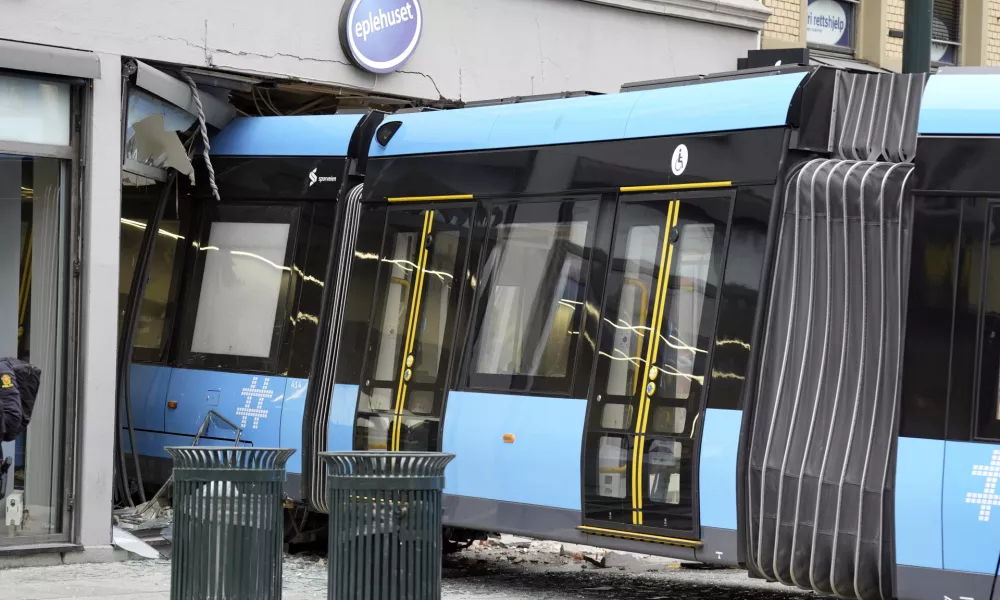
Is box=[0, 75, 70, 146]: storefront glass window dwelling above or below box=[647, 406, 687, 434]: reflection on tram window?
above

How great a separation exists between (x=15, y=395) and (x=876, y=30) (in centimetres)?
1356

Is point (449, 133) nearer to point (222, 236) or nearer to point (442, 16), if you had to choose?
point (222, 236)

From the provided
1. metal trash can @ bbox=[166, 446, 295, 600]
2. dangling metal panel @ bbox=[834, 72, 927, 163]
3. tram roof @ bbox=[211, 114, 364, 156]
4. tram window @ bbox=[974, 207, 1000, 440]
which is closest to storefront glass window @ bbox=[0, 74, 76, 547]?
tram roof @ bbox=[211, 114, 364, 156]

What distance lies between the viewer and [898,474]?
822cm

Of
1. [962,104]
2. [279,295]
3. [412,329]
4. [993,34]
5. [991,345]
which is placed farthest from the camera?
[993,34]

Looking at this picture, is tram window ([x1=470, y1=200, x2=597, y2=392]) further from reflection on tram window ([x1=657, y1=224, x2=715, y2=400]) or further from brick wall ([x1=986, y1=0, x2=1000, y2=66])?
brick wall ([x1=986, y1=0, x2=1000, y2=66])

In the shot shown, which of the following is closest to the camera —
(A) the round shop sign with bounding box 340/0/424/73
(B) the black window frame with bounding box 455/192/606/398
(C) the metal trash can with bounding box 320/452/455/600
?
(C) the metal trash can with bounding box 320/452/455/600

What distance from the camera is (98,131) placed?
1167 centimetres

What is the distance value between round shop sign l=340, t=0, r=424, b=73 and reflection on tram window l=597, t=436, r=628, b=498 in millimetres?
5672

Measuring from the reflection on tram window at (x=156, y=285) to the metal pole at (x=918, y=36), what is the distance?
19.6ft

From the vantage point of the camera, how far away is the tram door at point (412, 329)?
35.5 ft

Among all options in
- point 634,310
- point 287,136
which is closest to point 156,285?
point 287,136

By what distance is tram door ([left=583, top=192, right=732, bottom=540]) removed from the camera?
30.0 feet

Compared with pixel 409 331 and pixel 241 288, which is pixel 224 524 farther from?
pixel 241 288
